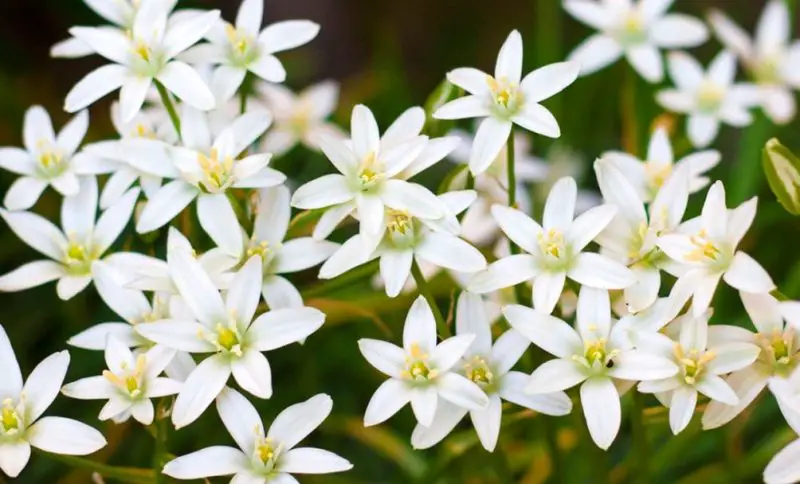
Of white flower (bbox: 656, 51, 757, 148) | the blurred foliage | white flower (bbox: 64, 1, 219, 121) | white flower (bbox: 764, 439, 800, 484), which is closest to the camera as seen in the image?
white flower (bbox: 764, 439, 800, 484)

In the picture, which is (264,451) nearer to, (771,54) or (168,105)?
(168,105)

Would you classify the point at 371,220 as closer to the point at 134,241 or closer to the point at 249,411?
the point at 249,411

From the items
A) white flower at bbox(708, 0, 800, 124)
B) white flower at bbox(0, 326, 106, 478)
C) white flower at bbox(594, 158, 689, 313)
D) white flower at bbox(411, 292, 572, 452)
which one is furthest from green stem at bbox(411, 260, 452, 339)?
white flower at bbox(708, 0, 800, 124)

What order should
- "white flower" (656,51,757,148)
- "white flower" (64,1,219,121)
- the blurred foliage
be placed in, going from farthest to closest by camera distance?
"white flower" (656,51,757,148), the blurred foliage, "white flower" (64,1,219,121)

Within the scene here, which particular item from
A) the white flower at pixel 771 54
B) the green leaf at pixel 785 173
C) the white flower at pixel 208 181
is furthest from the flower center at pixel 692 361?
the white flower at pixel 771 54

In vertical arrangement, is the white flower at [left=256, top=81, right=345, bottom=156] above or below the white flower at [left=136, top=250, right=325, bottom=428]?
below

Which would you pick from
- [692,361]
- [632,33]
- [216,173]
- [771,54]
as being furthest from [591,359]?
[771,54]

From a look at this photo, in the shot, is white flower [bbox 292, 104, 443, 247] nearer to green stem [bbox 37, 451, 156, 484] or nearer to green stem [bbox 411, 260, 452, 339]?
green stem [bbox 411, 260, 452, 339]
